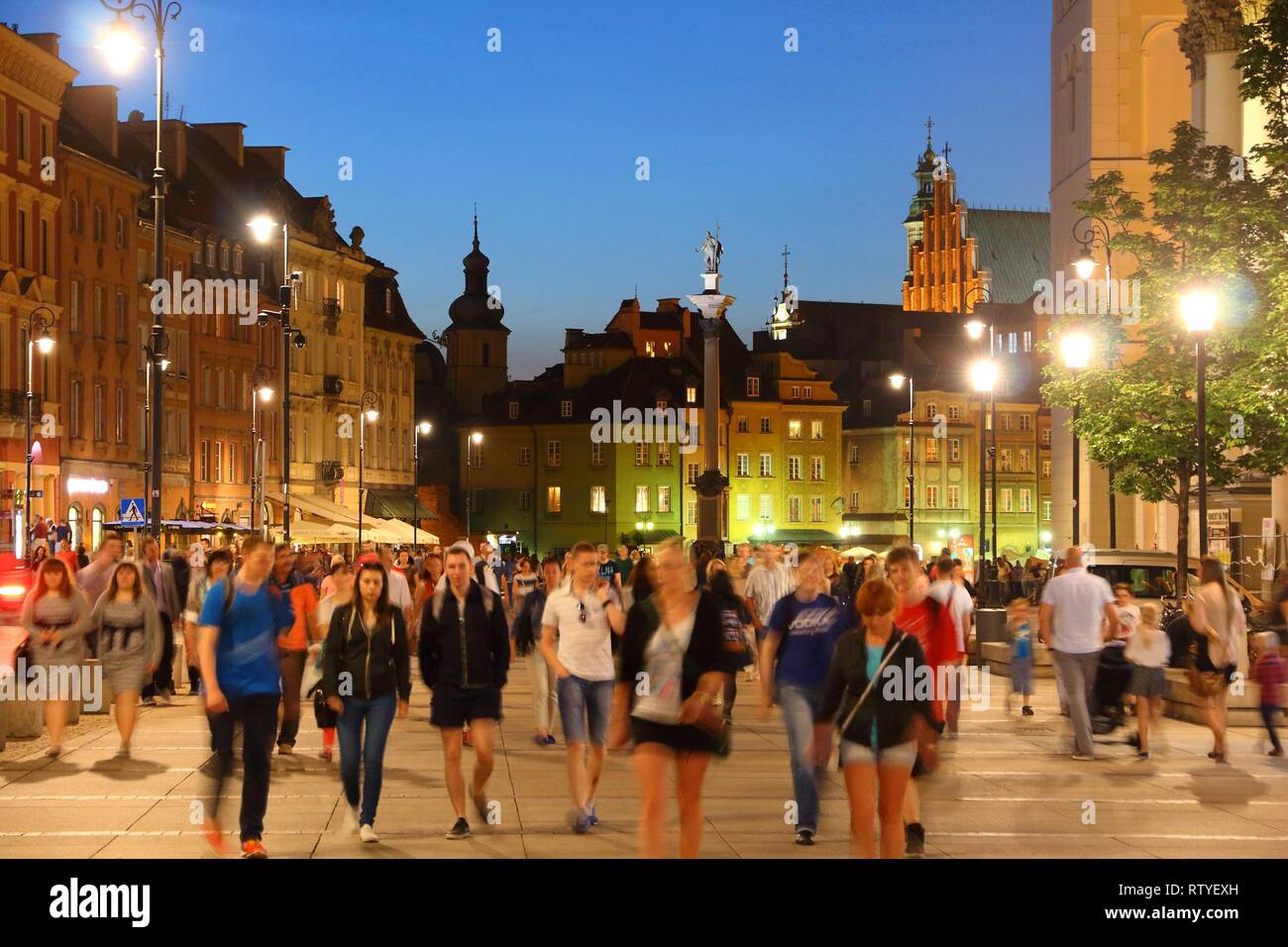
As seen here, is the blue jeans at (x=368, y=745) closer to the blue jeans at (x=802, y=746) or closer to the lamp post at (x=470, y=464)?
the blue jeans at (x=802, y=746)

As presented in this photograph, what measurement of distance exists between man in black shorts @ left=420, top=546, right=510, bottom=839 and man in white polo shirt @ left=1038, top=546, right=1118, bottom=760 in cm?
707

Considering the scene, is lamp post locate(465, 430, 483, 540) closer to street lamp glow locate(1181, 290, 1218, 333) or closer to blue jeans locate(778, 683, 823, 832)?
street lamp glow locate(1181, 290, 1218, 333)

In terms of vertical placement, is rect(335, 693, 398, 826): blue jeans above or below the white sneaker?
above

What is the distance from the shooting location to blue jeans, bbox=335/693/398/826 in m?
13.1

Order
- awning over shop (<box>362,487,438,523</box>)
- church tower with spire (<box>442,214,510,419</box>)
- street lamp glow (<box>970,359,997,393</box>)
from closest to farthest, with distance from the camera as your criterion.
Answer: street lamp glow (<box>970,359,997,393</box>) → awning over shop (<box>362,487,438,523</box>) → church tower with spire (<box>442,214,510,419</box>)

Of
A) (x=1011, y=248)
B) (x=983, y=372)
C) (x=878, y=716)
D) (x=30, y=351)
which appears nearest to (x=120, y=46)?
(x=878, y=716)

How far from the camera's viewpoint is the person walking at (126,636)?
17828mm

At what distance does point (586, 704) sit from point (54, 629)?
19.1ft

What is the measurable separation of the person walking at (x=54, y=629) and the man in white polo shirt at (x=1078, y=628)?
29.7 ft

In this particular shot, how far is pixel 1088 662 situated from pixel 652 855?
9.27 meters

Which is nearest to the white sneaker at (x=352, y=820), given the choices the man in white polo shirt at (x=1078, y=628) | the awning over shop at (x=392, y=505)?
the man in white polo shirt at (x=1078, y=628)

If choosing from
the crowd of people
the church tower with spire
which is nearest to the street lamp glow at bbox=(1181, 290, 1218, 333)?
the crowd of people

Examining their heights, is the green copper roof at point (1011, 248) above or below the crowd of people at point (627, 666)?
above
